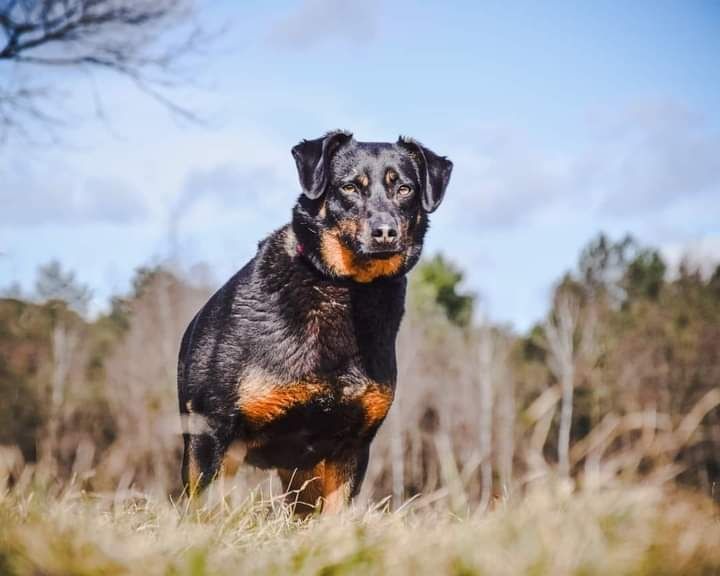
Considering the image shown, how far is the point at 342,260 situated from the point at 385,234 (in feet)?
1.35

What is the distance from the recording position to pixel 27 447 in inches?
1134

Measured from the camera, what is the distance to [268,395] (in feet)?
16.7

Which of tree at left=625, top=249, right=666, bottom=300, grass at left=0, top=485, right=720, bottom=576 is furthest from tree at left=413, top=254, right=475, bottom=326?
grass at left=0, top=485, right=720, bottom=576

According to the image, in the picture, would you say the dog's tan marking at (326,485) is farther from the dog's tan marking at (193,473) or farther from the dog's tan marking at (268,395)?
the dog's tan marking at (193,473)

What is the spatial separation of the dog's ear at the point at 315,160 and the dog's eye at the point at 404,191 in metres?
0.54

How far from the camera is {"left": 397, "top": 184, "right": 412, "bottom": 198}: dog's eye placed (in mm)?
5818

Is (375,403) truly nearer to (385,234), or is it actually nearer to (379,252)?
(379,252)

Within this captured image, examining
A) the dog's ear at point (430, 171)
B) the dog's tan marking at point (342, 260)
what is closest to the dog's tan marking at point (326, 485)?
the dog's tan marking at point (342, 260)

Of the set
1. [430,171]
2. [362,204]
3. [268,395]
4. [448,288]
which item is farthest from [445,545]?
[448,288]

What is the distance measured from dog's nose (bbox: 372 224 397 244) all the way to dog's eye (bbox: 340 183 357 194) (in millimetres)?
495

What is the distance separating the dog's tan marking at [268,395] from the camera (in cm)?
511

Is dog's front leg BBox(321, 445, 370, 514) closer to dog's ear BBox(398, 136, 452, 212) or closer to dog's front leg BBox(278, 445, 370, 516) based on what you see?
dog's front leg BBox(278, 445, 370, 516)

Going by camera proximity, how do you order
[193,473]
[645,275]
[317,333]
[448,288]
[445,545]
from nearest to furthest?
1. [445,545]
2. [193,473]
3. [317,333]
4. [645,275]
5. [448,288]

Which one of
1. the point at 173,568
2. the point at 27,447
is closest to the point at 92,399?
the point at 27,447
